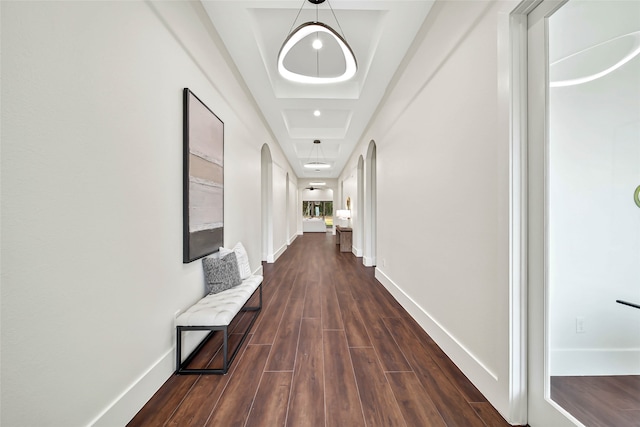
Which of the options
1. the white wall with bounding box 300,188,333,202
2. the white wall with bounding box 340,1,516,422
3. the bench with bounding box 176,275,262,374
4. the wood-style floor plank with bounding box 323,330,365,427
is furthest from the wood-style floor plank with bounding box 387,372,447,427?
the white wall with bounding box 300,188,333,202

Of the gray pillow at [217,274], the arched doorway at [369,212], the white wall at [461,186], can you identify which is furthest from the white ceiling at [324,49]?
the gray pillow at [217,274]

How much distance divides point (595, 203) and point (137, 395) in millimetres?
2730

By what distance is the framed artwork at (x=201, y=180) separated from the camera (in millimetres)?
2035

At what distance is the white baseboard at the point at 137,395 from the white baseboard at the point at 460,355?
217 cm

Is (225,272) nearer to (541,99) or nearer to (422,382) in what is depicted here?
(422,382)

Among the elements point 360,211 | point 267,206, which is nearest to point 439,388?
point 360,211

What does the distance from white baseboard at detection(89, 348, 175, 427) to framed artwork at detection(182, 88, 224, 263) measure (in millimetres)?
745

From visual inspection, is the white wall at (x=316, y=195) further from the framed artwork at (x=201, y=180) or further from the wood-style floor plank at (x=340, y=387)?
the wood-style floor plank at (x=340, y=387)

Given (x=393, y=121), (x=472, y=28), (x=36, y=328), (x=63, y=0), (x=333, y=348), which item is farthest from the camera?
(x=393, y=121)

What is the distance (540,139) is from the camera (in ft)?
4.41

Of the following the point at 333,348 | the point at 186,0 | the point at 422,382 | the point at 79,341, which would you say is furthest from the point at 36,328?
the point at 186,0

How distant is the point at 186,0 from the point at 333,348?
3.17m

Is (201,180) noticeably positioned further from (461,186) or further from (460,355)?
(460,355)

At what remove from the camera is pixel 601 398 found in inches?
46.2
